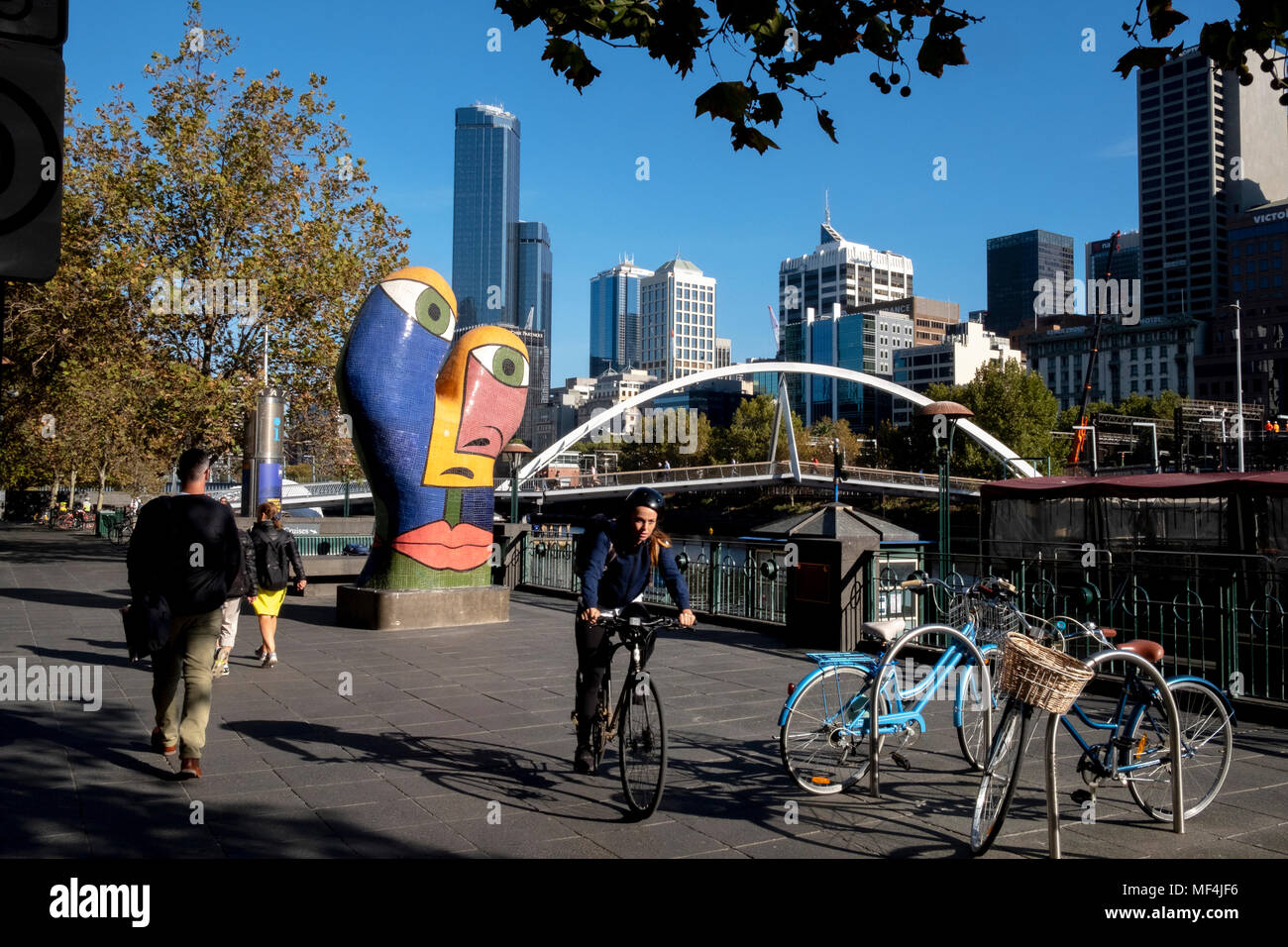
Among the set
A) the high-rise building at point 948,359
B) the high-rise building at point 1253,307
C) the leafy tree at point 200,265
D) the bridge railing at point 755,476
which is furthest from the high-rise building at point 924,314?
the leafy tree at point 200,265

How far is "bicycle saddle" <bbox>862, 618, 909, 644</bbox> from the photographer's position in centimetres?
597

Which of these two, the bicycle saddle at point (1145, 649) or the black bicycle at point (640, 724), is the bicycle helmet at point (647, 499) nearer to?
the black bicycle at point (640, 724)

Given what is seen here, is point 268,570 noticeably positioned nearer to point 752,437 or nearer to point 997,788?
point 997,788

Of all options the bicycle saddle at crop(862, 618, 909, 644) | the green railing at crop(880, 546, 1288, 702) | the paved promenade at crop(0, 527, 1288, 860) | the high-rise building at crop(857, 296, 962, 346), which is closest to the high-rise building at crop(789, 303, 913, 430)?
the high-rise building at crop(857, 296, 962, 346)

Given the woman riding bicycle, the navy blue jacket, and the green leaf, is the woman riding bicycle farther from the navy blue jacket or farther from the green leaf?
the green leaf

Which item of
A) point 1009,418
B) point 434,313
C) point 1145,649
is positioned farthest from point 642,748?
point 1009,418

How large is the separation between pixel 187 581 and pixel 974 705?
479cm

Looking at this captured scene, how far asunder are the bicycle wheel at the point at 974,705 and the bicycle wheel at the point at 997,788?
104cm

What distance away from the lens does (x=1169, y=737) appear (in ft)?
16.9

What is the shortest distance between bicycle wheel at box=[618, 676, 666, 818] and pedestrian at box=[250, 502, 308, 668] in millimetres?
5256

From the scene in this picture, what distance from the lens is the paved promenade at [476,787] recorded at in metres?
4.89

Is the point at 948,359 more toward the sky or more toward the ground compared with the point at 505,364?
more toward the sky

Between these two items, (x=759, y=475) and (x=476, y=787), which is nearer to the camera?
(x=476, y=787)
